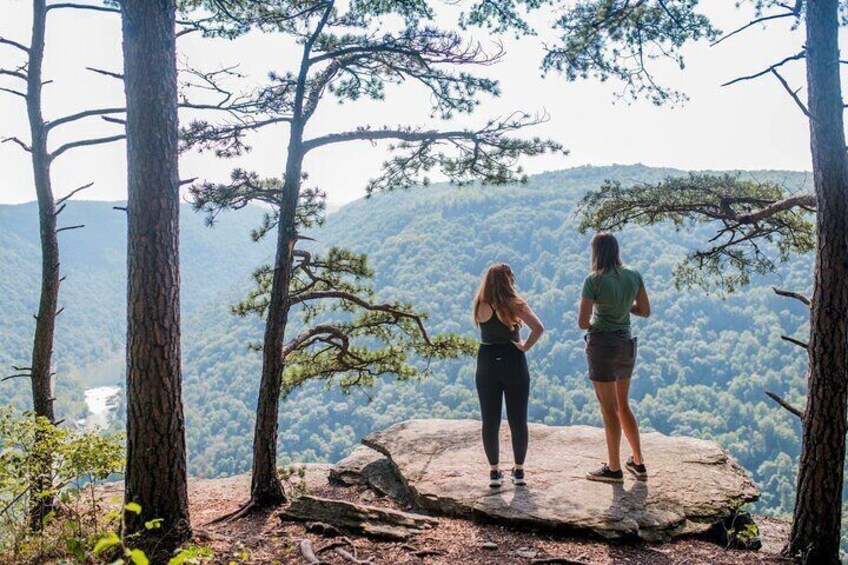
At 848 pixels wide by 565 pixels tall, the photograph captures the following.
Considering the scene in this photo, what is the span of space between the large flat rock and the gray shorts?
0.93 meters

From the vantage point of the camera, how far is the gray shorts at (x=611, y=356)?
14.0 feet

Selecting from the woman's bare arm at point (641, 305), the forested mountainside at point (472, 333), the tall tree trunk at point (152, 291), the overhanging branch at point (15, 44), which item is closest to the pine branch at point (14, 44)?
the overhanging branch at point (15, 44)

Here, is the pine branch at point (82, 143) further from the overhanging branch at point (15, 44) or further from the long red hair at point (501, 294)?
the long red hair at point (501, 294)

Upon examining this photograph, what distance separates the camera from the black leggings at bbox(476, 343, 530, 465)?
433 cm

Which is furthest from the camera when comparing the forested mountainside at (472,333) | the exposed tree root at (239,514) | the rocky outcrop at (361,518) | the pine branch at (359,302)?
the forested mountainside at (472,333)

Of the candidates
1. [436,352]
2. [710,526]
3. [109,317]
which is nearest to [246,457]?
[436,352]

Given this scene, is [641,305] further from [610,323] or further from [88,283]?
[88,283]

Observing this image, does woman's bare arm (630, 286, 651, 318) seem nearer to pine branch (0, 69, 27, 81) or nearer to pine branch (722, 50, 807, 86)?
pine branch (722, 50, 807, 86)

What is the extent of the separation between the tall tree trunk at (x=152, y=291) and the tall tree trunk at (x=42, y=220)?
306 cm

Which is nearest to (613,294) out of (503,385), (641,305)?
(641,305)

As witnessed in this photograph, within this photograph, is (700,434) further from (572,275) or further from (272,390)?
(272,390)

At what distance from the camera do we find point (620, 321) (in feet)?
14.0

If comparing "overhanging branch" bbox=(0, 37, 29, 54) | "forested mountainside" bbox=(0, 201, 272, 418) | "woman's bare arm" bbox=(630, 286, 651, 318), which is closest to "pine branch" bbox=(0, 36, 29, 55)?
"overhanging branch" bbox=(0, 37, 29, 54)

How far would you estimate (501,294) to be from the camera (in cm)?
425
